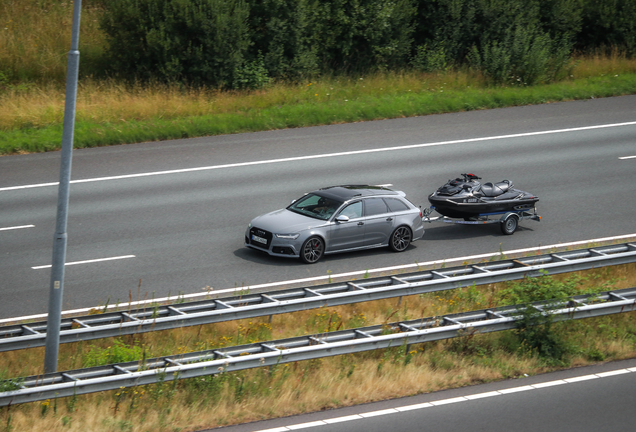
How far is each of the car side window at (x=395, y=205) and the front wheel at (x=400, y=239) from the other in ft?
1.38

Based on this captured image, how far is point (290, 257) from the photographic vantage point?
53.4 ft

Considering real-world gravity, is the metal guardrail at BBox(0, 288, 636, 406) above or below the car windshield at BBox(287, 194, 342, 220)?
below

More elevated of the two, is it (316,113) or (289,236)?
(316,113)

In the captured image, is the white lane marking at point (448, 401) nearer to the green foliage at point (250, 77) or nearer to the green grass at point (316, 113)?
the green grass at point (316, 113)

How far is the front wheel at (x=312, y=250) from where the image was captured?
16203mm

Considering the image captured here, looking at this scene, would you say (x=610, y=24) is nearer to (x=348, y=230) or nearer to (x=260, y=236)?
(x=348, y=230)

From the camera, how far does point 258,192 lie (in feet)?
66.4

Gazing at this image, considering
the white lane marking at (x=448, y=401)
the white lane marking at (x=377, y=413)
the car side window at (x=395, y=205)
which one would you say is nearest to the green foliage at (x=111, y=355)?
the white lane marking at (x=377, y=413)

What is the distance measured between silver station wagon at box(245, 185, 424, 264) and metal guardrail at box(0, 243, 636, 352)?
3.29 m

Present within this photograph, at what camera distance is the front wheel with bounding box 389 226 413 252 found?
17219 millimetres

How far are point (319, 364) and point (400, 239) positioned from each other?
6.45 m

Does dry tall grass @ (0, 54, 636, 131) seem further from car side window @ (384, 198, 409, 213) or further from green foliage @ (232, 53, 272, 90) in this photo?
car side window @ (384, 198, 409, 213)

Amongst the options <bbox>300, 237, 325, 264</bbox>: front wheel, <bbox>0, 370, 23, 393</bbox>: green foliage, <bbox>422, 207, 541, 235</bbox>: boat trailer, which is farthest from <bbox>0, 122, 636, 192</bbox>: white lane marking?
<bbox>0, 370, 23, 393</bbox>: green foliage

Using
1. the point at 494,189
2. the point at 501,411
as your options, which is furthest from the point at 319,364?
the point at 494,189
